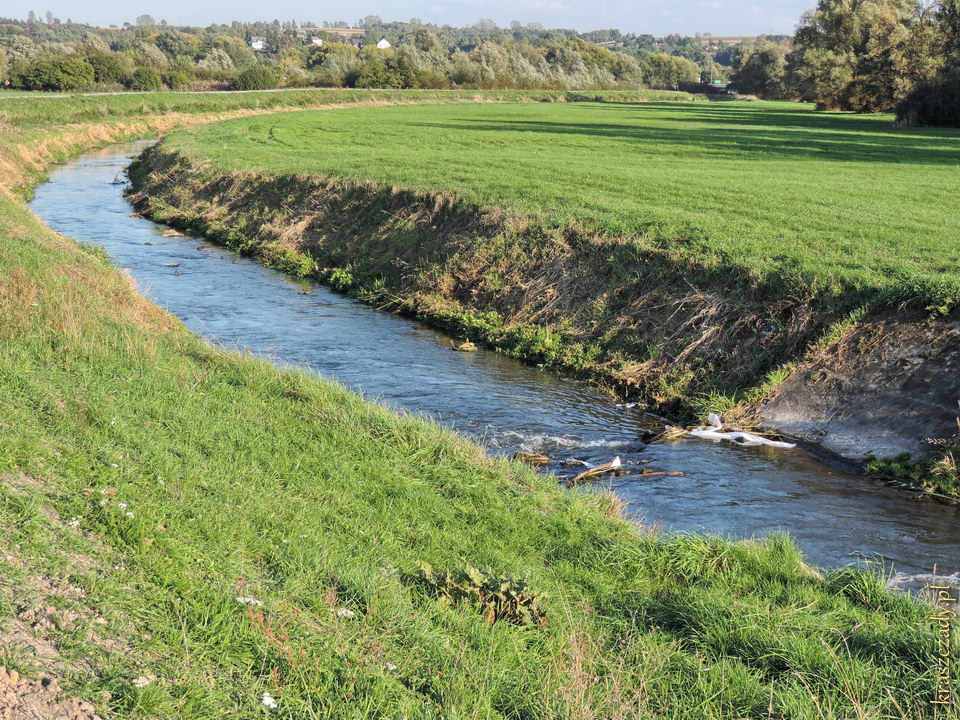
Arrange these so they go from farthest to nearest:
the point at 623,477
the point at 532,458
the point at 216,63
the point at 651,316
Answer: the point at 216,63, the point at 651,316, the point at 532,458, the point at 623,477

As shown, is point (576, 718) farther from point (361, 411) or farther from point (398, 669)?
point (361, 411)

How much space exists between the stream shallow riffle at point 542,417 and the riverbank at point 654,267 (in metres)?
0.90

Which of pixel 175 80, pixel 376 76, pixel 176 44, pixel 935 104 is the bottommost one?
pixel 175 80

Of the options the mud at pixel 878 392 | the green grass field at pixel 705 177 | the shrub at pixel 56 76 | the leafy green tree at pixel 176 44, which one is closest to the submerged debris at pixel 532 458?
the mud at pixel 878 392

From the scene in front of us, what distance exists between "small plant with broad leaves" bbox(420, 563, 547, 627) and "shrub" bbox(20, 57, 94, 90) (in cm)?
9375

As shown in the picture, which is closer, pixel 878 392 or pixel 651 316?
pixel 878 392

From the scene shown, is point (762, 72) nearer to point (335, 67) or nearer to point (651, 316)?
point (335, 67)

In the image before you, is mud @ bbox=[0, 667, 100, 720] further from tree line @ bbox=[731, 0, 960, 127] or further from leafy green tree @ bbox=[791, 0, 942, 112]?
leafy green tree @ bbox=[791, 0, 942, 112]

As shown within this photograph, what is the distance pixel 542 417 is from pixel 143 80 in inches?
3552

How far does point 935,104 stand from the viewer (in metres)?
53.4

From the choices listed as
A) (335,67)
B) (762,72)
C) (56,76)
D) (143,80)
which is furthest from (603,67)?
(56,76)

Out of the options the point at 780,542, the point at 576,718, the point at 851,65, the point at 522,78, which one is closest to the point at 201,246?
the point at 780,542

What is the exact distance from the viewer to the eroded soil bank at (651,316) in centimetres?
1335

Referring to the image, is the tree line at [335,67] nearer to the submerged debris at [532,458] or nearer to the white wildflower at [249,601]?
the submerged debris at [532,458]
